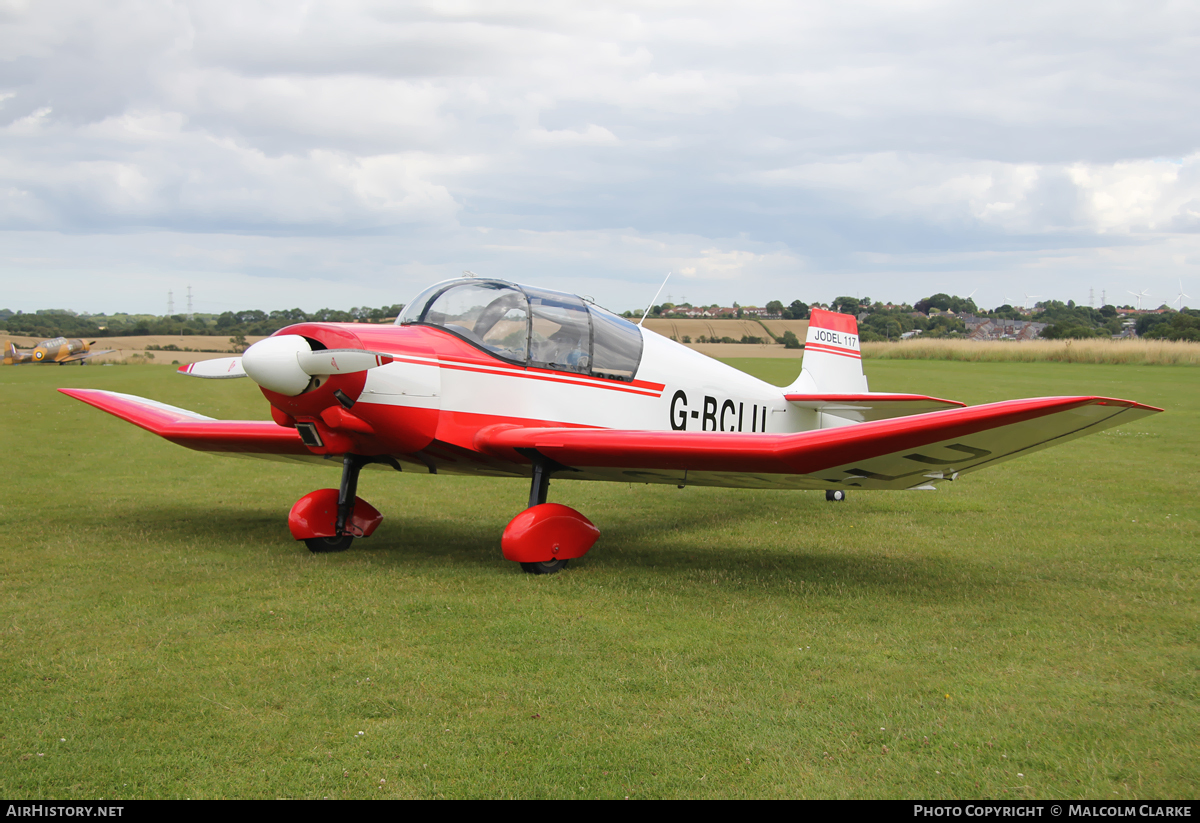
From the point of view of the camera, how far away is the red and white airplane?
5.14m

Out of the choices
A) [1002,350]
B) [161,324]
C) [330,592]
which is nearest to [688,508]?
[330,592]

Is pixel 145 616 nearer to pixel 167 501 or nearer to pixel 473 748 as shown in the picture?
pixel 473 748

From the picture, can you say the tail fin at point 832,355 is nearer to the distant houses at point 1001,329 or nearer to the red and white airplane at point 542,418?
the red and white airplane at point 542,418

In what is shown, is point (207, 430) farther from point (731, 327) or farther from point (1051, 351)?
point (731, 327)

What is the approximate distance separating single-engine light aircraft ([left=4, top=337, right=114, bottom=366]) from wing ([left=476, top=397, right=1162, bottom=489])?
5051 cm

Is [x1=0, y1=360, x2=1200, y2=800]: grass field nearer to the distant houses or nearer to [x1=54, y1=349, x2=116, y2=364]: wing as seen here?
[x1=54, y1=349, x2=116, y2=364]: wing

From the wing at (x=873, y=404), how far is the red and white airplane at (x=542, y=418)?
0.07m

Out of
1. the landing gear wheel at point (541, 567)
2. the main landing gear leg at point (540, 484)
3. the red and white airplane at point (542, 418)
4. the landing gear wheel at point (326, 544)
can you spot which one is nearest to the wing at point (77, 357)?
the red and white airplane at point (542, 418)

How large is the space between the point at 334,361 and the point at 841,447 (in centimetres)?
341

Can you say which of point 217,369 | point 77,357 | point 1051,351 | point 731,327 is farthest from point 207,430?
point 731,327

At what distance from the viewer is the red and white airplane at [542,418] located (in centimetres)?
514

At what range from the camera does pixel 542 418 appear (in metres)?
6.60

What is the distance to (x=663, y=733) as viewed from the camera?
3443mm

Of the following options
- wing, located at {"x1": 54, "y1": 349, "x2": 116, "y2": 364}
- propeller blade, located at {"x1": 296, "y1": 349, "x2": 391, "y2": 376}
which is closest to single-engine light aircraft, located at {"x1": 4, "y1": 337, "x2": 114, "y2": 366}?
wing, located at {"x1": 54, "y1": 349, "x2": 116, "y2": 364}
